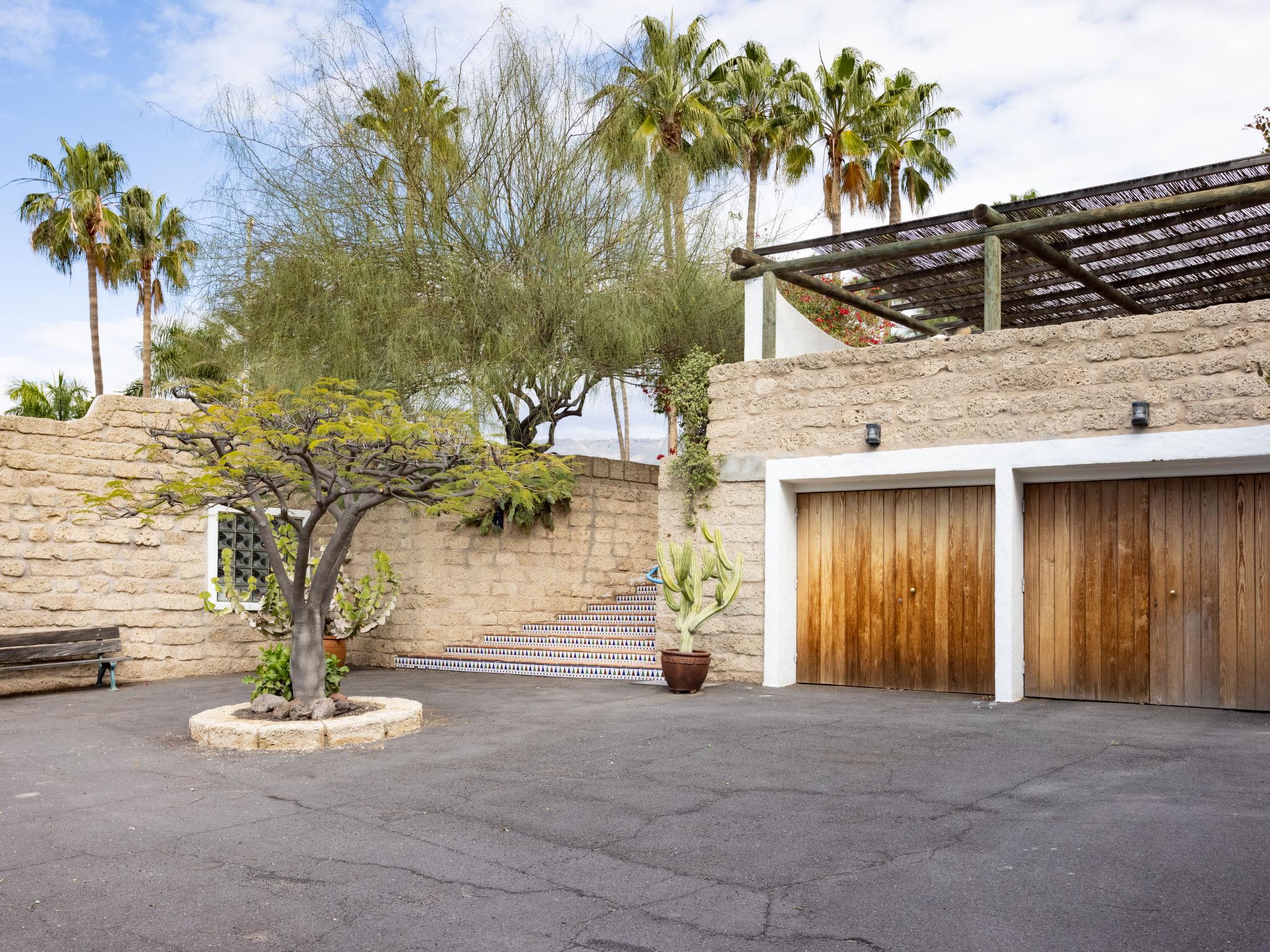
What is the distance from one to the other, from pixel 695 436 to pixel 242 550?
585 centimetres

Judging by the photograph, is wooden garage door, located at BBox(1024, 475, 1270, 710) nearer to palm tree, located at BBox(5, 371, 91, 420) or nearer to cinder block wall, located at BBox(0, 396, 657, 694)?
cinder block wall, located at BBox(0, 396, 657, 694)

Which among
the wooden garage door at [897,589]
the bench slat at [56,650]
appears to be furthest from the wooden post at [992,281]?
the bench slat at [56,650]

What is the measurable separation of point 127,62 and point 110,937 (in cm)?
834

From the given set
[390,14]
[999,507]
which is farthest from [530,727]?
[390,14]

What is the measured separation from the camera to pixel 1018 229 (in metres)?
9.23

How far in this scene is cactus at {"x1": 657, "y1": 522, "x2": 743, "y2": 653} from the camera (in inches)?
391

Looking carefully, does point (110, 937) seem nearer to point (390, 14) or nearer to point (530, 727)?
point (530, 727)

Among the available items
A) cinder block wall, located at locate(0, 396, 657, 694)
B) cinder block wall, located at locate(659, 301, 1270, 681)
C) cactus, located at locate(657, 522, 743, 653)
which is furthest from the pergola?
cinder block wall, located at locate(0, 396, 657, 694)

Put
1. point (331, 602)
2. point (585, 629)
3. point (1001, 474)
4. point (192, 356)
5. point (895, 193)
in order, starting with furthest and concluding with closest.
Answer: point (895, 193), point (192, 356), point (585, 629), point (331, 602), point (1001, 474)

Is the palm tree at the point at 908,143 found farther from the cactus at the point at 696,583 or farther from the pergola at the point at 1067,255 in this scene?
the cactus at the point at 696,583

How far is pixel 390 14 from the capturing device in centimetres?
1273

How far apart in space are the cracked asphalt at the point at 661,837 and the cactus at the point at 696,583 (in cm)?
213

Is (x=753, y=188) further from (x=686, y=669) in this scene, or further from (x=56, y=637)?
(x=56, y=637)

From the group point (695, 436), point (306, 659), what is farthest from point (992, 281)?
point (306, 659)
